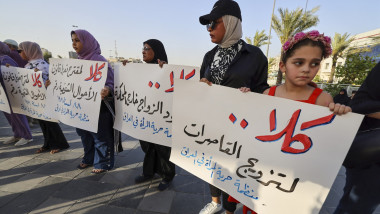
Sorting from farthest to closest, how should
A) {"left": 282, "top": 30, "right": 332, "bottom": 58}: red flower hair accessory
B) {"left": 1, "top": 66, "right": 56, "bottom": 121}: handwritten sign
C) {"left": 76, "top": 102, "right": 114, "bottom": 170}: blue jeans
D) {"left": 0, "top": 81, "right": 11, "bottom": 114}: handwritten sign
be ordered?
1. {"left": 0, "top": 81, "right": 11, "bottom": 114}: handwritten sign
2. {"left": 1, "top": 66, "right": 56, "bottom": 121}: handwritten sign
3. {"left": 76, "top": 102, "right": 114, "bottom": 170}: blue jeans
4. {"left": 282, "top": 30, "right": 332, "bottom": 58}: red flower hair accessory

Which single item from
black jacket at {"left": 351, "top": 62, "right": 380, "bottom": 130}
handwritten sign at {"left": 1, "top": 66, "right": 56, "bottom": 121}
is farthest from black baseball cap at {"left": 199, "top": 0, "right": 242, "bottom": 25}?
handwritten sign at {"left": 1, "top": 66, "right": 56, "bottom": 121}

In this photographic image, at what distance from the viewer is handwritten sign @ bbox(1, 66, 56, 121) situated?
277 centimetres

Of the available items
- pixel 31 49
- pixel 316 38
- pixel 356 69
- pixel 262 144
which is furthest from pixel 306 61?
pixel 356 69

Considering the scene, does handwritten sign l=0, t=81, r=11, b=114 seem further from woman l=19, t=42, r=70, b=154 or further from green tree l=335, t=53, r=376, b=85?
green tree l=335, t=53, r=376, b=85

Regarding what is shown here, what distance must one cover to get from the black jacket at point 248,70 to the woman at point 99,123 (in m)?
1.50

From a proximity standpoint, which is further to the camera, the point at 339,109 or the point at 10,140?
the point at 10,140

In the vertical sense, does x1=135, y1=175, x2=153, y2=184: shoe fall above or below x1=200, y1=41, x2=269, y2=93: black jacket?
below

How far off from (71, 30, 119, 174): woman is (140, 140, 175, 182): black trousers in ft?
1.89

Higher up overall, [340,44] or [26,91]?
[340,44]

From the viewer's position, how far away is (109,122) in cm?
255

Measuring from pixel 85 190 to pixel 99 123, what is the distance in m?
0.87

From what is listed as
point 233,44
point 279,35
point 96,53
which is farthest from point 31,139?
point 279,35

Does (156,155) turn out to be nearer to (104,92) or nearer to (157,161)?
(157,161)

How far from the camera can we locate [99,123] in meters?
2.45
